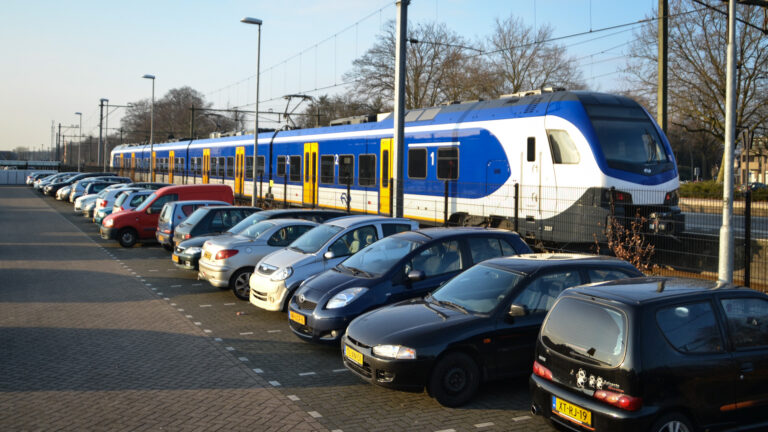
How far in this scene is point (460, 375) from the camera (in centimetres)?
672

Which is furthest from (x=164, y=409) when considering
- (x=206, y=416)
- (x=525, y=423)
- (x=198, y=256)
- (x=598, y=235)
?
(x=598, y=235)

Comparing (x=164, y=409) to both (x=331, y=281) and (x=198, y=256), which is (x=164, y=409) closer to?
(x=331, y=281)

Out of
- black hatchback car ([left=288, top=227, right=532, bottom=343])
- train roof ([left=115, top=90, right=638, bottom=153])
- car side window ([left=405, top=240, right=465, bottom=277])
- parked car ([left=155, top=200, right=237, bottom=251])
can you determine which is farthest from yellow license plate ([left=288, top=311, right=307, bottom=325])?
parked car ([left=155, top=200, right=237, bottom=251])

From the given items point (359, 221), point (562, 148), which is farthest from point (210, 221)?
point (562, 148)

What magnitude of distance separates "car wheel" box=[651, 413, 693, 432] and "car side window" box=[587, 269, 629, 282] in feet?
7.55

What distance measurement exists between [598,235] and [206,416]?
A: 906 centimetres

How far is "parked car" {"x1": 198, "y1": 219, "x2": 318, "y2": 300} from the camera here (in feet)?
40.7

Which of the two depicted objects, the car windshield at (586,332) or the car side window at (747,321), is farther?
the car side window at (747,321)

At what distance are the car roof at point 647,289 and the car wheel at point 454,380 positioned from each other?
147cm

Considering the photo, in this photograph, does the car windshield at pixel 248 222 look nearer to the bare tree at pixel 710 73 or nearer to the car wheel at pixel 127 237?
the car wheel at pixel 127 237

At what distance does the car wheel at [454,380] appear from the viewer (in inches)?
260

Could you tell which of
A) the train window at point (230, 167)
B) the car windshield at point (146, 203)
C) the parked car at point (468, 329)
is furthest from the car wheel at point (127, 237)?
the parked car at point (468, 329)

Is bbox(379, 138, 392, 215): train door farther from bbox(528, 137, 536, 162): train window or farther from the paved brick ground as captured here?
the paved brick ground

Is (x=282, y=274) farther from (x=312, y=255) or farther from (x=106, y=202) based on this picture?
(x=106, y=202)
